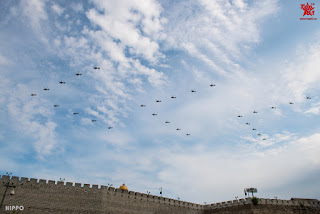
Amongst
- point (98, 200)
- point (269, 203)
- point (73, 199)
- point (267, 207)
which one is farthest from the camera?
point (269, 203)

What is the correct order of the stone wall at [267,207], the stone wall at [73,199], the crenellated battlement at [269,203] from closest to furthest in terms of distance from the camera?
the stone wall at [73,199] < the stone wall at [267,207] < the crenellated battlement at [269,203]

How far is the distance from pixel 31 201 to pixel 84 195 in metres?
6.07

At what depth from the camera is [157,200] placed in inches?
1486

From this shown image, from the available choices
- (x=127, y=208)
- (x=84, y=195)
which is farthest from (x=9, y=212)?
(x=127, y=208)

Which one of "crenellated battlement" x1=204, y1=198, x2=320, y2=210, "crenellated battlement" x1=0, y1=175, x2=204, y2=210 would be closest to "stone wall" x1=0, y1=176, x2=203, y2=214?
"crenellated battlement" x1=0, y1=175, x2=204, y2=210

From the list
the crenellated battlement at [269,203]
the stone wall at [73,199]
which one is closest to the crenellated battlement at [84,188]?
the stone wall at [73,199]

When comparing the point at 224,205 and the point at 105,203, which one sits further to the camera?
the point at 224,205

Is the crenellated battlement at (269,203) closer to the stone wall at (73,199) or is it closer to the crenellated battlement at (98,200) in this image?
the crenellated battlement at (98,200)

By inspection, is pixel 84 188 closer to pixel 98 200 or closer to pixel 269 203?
pixel 98 200

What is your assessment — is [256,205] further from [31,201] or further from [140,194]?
[31,201]

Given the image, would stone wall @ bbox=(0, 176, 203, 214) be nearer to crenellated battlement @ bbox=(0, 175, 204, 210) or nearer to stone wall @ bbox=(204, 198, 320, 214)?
crenellated battlement @ bbox=(0, 175, 204, 210)

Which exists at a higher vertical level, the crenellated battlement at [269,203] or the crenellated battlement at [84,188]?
the crenellated battlement at [84,188]

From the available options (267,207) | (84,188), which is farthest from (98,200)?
(267,207)

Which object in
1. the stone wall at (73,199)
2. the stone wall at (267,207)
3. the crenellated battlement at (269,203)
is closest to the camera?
the stone wall at (73,199)
